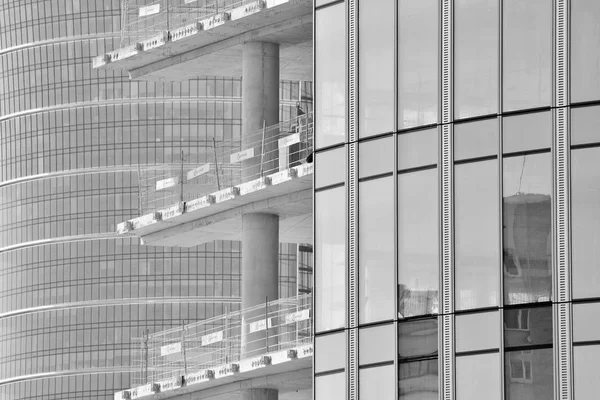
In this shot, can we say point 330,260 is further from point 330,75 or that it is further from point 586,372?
point 586,372

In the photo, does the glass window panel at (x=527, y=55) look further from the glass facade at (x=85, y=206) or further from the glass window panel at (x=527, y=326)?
the glass facade at (x=85, y=206)

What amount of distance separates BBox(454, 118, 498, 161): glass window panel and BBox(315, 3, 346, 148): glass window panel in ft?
12.6

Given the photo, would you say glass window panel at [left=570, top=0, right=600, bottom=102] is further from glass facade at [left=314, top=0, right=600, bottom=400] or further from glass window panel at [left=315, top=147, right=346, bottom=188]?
glass window panel at [left=315, top=147, right=346, bottom=188]

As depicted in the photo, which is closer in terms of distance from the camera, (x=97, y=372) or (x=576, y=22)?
(x=576, y=22)

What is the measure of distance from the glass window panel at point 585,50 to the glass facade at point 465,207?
0.04m

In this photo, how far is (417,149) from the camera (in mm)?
47719

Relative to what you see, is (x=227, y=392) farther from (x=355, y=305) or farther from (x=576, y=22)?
(x=576, y=22)

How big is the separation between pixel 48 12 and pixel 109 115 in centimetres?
960

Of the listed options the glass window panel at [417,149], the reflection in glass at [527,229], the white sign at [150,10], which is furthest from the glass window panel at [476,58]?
the white sign at [150,10]

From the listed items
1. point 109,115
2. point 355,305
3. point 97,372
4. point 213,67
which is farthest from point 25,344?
point 355,305

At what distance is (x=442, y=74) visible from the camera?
47.4 meters

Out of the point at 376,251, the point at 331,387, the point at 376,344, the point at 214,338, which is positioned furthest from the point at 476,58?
the point at 214,338

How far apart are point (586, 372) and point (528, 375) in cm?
139

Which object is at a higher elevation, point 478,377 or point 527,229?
point 527,229
